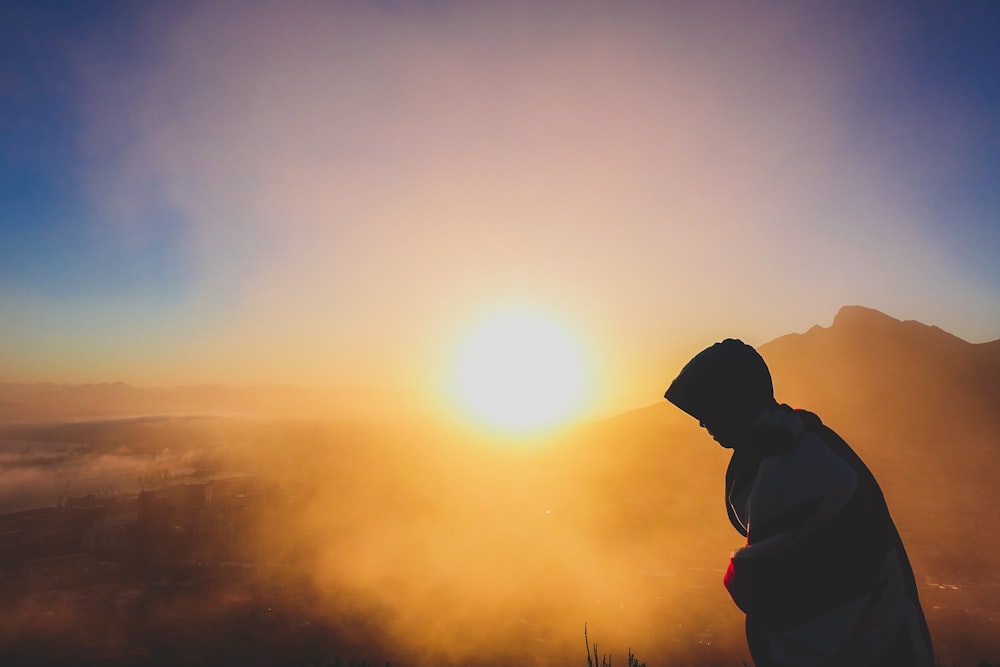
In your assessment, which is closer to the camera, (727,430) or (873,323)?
(727,430)

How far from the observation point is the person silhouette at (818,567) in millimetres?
1621

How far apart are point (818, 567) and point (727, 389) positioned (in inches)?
25.1

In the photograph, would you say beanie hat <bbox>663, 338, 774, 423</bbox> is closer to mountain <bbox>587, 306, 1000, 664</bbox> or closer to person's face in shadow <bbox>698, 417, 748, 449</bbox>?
person's face in shadow <bbox>698, 417, 748, 449</bbox>

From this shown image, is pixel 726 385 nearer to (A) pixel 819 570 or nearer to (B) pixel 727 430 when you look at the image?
(B) pixel 727 430

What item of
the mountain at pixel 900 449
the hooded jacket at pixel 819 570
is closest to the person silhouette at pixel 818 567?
the hooded jacket at pixel 819 570

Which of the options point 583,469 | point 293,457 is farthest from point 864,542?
point 293,457

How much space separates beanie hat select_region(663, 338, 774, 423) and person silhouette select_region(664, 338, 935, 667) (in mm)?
131

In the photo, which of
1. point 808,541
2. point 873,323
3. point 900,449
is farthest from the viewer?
point 873,323

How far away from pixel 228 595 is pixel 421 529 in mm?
21743

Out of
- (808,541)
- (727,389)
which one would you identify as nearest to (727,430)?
(727,389)

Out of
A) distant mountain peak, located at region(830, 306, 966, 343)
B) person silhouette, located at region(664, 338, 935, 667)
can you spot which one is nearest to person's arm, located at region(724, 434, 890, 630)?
person silhouette, located at region(664, 338, 935, 667)

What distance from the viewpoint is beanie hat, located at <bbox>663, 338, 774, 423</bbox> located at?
1895 millimetres

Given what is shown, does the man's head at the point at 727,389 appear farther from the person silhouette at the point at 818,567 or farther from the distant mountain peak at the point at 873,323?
the distant mountain peak at the point at 873,323

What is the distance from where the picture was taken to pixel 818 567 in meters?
1.63
